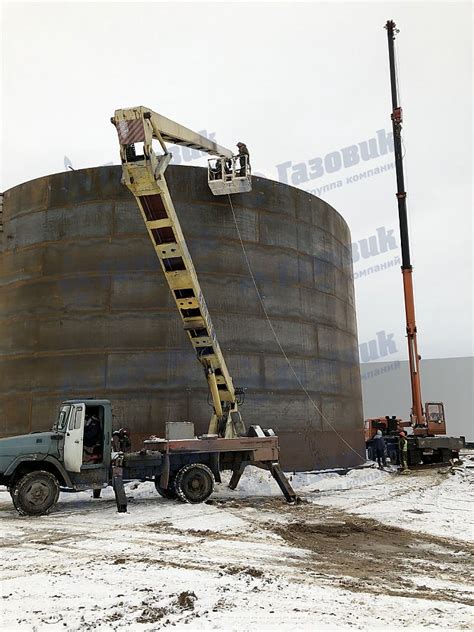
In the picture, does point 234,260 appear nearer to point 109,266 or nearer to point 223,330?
point 223,330

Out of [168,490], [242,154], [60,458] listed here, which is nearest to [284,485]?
[168,490]

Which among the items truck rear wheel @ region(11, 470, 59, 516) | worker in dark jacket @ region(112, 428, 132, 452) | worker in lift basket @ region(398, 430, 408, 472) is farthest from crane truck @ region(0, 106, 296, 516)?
worker in lift basket @ region(398, 430, 408, 472)

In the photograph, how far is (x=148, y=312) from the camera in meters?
16.5

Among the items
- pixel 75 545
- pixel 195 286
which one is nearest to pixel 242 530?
pixel 75 545

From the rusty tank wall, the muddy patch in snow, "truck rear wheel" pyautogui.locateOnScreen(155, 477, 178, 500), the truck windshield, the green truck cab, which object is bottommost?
the muddy patch in snow

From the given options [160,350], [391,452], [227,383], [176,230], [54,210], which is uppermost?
[54,210]

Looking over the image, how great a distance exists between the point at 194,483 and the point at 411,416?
45.8 feet

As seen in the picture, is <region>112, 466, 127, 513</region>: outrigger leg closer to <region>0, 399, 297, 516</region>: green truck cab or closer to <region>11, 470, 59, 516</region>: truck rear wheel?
<region>0, 399, 297, 516</region>: green truck cab

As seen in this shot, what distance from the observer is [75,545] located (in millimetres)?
8172

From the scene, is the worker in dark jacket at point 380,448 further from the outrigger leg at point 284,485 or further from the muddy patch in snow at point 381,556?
the muddy patch in snow at point 381,556

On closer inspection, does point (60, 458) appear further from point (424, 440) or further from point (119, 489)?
point (424, 440)

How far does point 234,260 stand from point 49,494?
947 centimetres

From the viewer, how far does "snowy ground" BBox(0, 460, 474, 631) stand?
16.9ft

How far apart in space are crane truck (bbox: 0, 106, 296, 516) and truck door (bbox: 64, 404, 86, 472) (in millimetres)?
21
